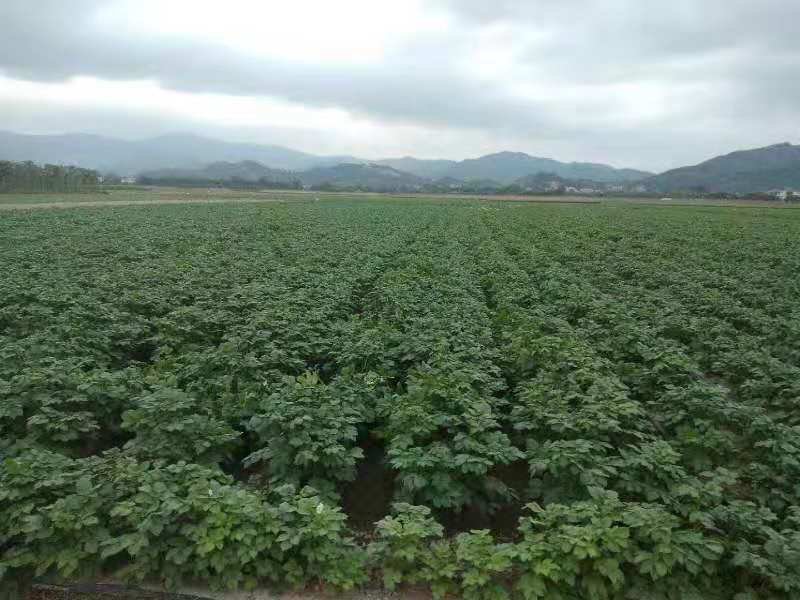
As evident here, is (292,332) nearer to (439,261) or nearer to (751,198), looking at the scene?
(439,261)

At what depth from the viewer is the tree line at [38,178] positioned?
270 ft

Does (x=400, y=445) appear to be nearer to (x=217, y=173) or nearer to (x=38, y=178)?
(x=38, y=178)

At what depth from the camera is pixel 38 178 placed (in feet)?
281

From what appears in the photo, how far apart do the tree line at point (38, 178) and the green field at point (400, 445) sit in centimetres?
8774

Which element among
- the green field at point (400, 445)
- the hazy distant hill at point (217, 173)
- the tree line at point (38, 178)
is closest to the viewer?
the green field at point (400, 445)

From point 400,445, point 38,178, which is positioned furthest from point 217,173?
point 400,445

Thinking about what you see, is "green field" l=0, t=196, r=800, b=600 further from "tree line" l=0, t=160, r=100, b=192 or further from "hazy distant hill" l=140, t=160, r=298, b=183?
"hazy distant hill" l=140, t=160, r=298, b=183

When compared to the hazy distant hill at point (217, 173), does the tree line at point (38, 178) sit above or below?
below

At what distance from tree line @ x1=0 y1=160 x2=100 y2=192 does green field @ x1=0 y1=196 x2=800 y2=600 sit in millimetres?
87735

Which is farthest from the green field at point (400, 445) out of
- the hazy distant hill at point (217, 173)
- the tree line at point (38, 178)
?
the hazy distant hill at point (217, 173)

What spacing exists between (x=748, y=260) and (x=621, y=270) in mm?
7125

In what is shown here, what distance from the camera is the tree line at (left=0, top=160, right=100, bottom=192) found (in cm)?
8244

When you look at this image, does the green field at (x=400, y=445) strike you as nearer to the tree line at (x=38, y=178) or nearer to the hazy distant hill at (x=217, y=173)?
the tree line at (x=38, y=178)

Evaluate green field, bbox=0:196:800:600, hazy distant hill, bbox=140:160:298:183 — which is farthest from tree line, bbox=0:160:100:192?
green field, bbox=0:196:800:600
